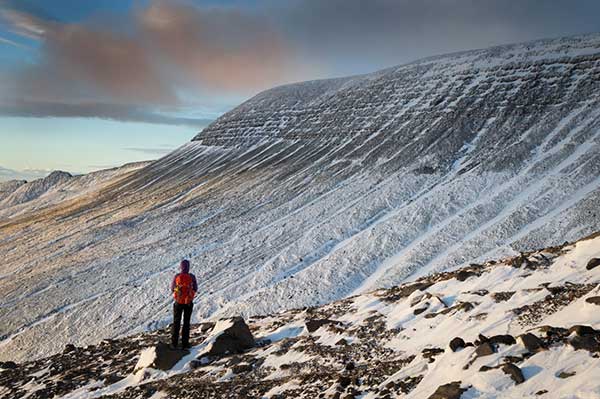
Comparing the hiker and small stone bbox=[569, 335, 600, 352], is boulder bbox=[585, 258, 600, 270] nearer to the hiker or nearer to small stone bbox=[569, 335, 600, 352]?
small stone bbox=[569, 335, 600, 352]

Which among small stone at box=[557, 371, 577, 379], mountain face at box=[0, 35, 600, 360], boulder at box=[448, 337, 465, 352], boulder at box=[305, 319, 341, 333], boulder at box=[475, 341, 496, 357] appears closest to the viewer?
small stone at box=[557, 371, 577, 379]

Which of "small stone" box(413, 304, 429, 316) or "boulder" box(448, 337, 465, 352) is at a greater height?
"boulder" box(448, 337, 465, 352)

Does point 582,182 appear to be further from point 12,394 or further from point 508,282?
point 12,394

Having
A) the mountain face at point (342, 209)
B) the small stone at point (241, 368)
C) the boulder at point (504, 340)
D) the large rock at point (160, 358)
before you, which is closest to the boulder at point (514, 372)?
the boulder at point (504, 340)

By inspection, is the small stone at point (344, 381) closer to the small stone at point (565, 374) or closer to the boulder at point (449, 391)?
the boulder at point (449, 391)

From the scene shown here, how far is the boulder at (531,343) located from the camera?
7.43 metres

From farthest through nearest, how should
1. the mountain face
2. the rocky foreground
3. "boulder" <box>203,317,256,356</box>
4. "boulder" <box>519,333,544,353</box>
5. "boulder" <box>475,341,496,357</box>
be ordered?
the mountain face
"boulder" <box>203,317,256,356</box>
"boulder" <box>475,341,496,357</box>
"boulder" <box>519,333,544,353</box>
the rocky foreground

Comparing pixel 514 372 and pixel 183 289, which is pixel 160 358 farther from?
pixel 514 372

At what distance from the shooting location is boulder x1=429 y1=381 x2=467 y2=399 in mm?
6750

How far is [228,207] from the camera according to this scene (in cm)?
5175

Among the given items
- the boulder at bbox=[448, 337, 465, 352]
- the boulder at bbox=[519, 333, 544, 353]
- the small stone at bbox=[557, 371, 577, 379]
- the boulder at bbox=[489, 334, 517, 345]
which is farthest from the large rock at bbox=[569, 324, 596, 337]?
the boulder at bbox=[448, 337, 465, 352]

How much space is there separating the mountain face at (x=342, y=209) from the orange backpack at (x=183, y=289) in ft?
48.5

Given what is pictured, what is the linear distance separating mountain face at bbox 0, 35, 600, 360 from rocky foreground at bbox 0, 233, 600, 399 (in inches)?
566

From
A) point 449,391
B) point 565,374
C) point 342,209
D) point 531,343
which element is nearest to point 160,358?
point 449,391
